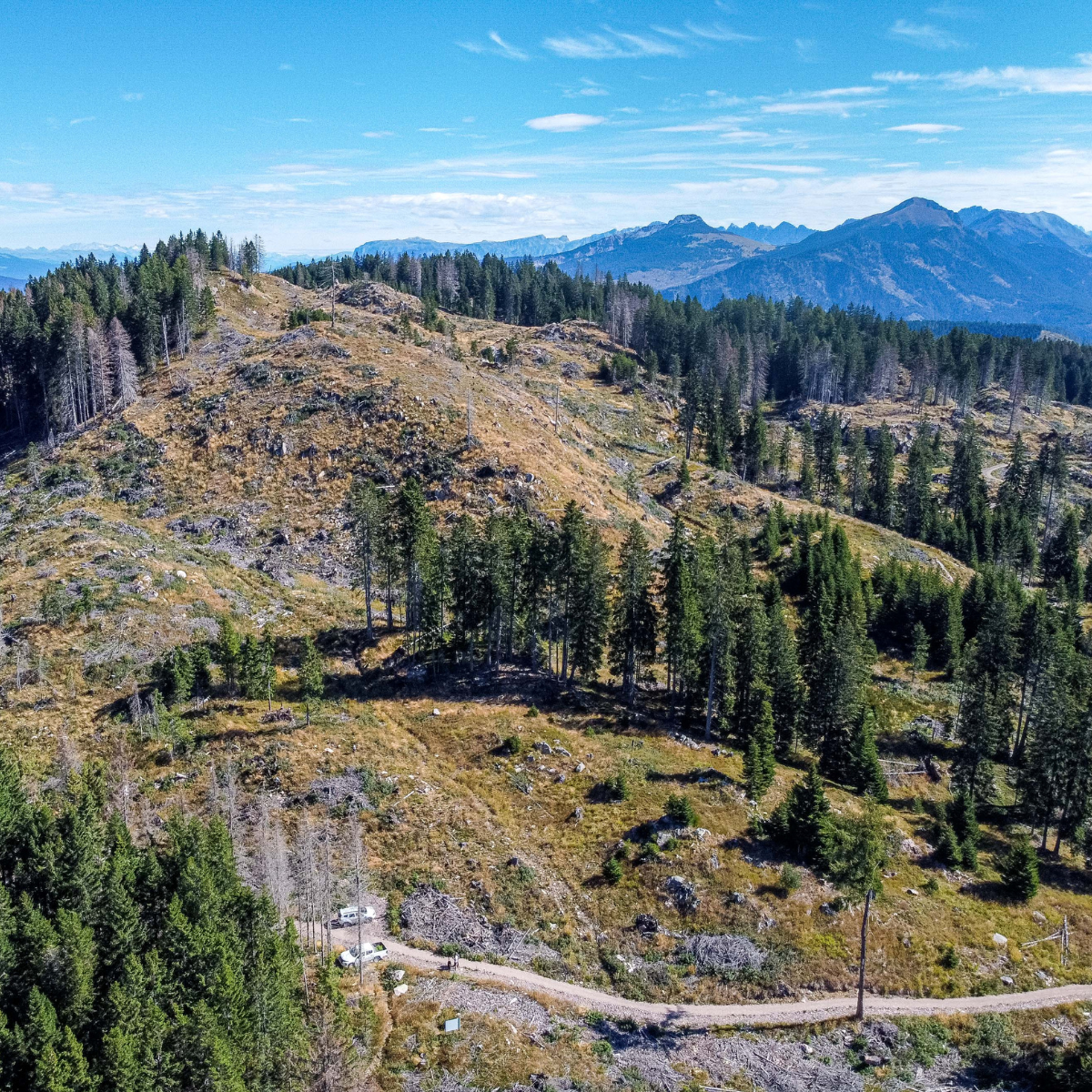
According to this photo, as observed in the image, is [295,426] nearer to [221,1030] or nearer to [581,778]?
[581,778]

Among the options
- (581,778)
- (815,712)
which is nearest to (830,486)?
(815,712)

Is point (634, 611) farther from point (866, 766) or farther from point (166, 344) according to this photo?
point (166, 344)

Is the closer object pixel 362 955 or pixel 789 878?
pixel 362 955

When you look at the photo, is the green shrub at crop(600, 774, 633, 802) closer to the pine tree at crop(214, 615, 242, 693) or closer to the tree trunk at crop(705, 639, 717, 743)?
the tree trunk at crop(705, 639, 717, 743)

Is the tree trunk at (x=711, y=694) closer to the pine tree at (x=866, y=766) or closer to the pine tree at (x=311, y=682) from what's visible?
the pine tree at (x=866, y=766)

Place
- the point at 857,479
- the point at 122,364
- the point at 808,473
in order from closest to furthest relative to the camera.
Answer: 1. the point at 122,364
2. the point at 808,473
3. the point at 857,479

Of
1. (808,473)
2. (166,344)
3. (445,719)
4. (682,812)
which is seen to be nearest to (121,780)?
(445,719)
